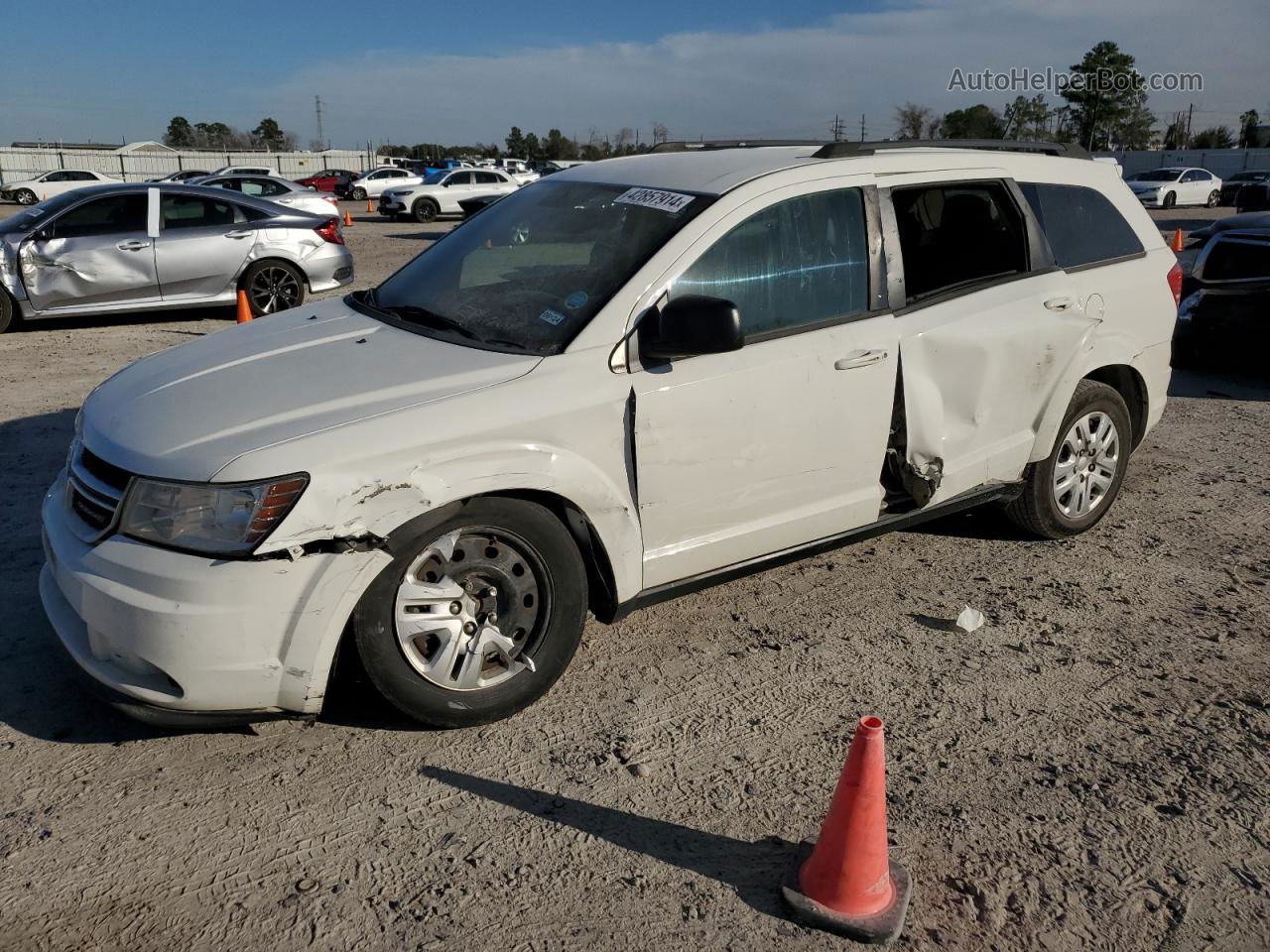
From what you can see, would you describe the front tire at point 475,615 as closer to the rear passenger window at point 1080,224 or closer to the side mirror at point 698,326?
the side mirror at point 698,326

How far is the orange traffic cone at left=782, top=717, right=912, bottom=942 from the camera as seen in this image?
2619mm

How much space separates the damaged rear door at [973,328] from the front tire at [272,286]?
824cm

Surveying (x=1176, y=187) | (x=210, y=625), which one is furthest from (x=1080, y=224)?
(x=1176, y=187)

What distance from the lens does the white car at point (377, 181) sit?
1617 inches

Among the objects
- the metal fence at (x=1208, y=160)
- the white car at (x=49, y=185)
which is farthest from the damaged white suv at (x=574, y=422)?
the metal fence at (x=1208, y=160)

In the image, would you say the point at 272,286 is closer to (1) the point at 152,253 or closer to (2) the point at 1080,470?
(1) the point at 152,253

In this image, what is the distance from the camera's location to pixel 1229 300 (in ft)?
28.4

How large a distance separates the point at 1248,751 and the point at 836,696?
4.36 ft

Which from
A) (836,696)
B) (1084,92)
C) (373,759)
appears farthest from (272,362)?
(1084,92)

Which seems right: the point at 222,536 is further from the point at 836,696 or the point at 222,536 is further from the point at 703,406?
the point at 836,696

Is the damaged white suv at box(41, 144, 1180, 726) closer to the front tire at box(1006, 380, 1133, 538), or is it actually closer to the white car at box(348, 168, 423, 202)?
the front tire at box(1006, 380, 1133, 538)

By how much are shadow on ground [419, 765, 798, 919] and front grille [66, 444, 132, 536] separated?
130 cm

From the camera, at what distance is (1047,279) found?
480 cm

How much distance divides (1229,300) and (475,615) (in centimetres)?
778
